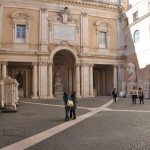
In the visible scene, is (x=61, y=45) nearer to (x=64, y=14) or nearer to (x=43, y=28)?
(x=43, y=28)

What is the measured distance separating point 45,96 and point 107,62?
9.16 meters

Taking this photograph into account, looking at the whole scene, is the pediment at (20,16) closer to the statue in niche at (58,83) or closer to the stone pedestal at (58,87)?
the statue in niche at (58,83)

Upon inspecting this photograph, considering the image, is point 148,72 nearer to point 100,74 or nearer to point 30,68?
point 100,74

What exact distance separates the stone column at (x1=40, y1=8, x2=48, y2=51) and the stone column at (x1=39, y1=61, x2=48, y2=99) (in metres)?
1.87

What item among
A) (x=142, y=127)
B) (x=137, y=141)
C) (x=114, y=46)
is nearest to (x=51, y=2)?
(x=114, y=46)

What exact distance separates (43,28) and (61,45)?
9.12ft

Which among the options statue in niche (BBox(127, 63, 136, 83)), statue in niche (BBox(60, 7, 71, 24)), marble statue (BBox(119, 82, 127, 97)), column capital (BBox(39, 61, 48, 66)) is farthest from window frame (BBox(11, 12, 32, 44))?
marble statue (BBox(119, 82, 127, 97))

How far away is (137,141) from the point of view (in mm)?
7816

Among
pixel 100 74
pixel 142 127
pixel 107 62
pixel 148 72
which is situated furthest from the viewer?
pixel 100 74

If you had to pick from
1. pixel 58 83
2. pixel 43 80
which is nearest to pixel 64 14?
pixel 43 80

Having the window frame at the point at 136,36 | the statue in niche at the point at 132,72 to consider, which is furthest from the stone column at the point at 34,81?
the window frame at the point at 136,36

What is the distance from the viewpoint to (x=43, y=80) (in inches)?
1261

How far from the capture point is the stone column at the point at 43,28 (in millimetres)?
32594

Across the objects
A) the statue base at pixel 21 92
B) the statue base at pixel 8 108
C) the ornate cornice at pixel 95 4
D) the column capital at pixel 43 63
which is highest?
the ornate cornice at pixel 95 4
